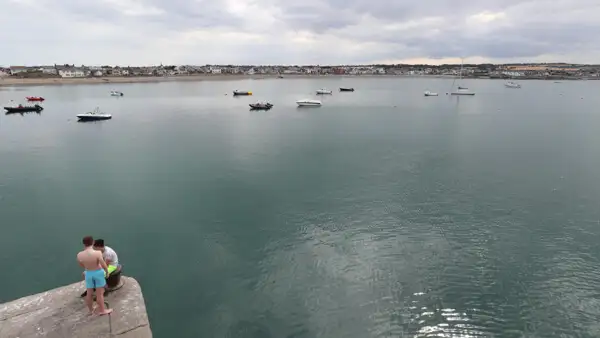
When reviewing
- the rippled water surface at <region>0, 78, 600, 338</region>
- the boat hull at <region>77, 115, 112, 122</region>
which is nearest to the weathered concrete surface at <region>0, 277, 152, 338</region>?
the rippled water surface at <region>0, 78, 600, 338</region>

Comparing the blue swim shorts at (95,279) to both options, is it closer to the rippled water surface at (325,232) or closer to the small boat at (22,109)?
the rippled water surface at (325,232)

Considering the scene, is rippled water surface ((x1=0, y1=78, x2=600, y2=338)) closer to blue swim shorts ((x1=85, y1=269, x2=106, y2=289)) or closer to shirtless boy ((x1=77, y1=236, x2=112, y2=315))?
shirtless boy ((x1=77, y1=236, x2=112, y2=315))

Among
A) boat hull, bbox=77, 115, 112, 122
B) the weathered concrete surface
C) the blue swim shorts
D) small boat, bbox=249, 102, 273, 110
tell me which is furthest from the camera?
small boat, bbox=249, 102, 273, 110

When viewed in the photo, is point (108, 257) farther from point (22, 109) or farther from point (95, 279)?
point (22, 109)

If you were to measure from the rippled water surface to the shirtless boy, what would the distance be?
19.3 feet

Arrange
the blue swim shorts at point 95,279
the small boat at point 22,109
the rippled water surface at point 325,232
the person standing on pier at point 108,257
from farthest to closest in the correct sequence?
the small boat at point 22,109, the rippled water surface at point 325,232, the person standing on pier at point 108,257, the blue swim shorts at point 95,279

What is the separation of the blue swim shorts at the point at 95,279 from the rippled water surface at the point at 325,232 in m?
6.28

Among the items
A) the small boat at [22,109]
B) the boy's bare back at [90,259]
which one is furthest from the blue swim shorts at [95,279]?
the small boat at [22,109]

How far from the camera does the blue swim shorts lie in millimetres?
11508

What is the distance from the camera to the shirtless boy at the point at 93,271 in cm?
1139

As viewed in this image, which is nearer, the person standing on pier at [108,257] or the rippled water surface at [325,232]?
the person standing on pier at [108,257]

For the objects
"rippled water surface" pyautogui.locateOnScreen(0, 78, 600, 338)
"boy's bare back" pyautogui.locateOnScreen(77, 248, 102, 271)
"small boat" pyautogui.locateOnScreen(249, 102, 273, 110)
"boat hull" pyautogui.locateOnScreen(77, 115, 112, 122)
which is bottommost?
"rippled water surface" pyautogui.locateOnScreen(0, 78, 600, 338)

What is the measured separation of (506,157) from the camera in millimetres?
49406

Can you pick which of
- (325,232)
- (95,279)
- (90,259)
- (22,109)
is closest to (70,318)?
(95,279)
